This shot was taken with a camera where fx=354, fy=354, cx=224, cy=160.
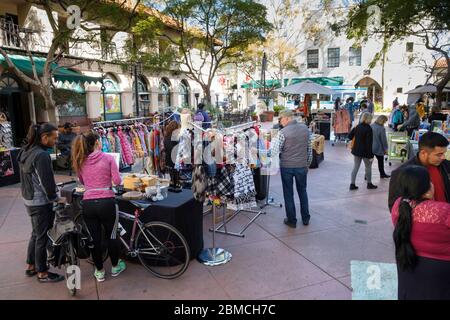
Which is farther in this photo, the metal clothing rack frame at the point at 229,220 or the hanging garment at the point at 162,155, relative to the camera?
the hanging garment at the point at 162,155

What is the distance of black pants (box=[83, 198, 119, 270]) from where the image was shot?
3684mm

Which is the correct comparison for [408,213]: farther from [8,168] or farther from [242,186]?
[8,168]

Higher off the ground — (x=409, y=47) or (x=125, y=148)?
(x=409, y=47)

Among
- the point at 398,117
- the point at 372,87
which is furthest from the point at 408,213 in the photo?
the point at 372,87

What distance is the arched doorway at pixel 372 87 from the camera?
33.5 meters

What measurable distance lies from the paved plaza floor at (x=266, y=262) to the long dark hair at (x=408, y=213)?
144cm

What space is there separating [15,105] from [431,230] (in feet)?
51.4

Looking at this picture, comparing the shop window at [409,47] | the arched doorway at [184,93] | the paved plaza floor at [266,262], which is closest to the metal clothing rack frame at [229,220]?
the paved plaza floor at [266,262]

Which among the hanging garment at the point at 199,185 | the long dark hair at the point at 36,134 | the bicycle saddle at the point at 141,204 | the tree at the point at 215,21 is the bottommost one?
the bicycle saddle at the point at 141,204

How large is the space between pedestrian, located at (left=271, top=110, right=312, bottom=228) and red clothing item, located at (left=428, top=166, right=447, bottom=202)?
2424 millimetres

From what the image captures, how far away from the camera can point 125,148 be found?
6941 millimetres

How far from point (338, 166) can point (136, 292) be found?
7933 mm

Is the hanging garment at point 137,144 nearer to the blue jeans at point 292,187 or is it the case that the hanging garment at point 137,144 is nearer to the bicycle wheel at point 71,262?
the blue jeans at point 292,187

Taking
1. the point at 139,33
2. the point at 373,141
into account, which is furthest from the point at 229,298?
the point at 139,33
